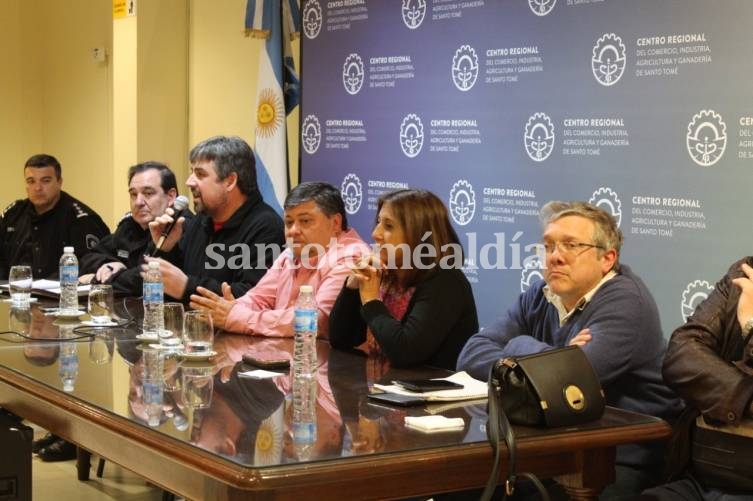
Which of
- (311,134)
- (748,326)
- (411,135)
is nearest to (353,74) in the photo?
(311,134)

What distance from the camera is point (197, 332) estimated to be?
296cm

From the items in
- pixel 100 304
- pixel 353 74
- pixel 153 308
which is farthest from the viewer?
pixel 353 74

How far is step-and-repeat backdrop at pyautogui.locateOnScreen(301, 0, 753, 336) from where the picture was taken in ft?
11.1

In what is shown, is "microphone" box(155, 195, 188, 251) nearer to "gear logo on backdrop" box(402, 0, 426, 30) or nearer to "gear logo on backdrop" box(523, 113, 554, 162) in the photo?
"gear logo on backdrop" box(402, 0, 426, 30)

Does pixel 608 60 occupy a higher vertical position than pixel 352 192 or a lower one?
higher

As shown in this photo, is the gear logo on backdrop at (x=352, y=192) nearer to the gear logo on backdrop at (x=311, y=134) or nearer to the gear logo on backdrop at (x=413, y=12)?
the gear logo on backdrop at (x=311, y=134)

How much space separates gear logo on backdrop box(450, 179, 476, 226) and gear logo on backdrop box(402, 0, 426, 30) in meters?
0.76

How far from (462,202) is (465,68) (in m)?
0.55

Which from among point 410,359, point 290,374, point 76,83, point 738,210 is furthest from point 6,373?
point 76,83

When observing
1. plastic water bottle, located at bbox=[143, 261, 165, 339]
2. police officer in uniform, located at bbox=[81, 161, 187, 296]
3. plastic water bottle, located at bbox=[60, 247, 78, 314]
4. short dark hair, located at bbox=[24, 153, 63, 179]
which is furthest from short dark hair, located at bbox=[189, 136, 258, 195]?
short dark hair, located at bbox=[24, 153, 63, 179]

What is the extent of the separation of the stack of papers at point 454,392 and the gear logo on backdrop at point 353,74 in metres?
2.52

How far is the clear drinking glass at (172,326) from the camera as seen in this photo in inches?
121

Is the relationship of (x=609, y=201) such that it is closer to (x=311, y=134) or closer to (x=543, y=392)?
(x=543, y=392)

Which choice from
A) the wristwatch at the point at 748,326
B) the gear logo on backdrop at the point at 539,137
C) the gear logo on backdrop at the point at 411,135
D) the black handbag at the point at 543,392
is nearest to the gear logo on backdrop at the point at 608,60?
the gear logo on backdrop at the point at 539,137
